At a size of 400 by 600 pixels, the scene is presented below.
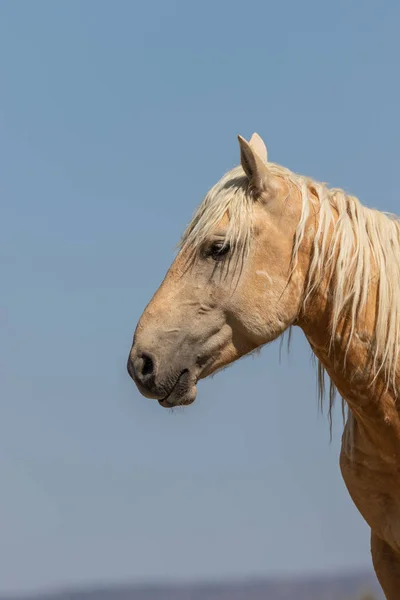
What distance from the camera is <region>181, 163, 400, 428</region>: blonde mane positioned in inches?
197

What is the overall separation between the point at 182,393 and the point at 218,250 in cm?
68

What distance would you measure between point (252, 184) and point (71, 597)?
19366mm

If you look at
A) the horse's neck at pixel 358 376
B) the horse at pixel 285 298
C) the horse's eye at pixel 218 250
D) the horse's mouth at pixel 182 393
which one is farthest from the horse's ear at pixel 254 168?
the horse's mouth at pixel 182 393

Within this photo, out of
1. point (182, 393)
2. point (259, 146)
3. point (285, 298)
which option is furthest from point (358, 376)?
point (259, 146)

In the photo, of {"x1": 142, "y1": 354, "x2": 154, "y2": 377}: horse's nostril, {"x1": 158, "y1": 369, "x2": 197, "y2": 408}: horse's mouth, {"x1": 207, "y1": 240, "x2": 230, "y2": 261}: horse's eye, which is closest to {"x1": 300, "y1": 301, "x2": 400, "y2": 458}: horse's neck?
{"x1": 207, "y1": 240, "x2": 230, "y2": 261}: horse's eye

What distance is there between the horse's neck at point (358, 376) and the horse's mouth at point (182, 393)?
2.07ft

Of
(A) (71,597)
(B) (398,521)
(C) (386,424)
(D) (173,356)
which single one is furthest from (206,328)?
(A) (71,597)

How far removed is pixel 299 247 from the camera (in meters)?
5.02

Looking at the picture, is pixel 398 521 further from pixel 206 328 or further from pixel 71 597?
pixel 71 597

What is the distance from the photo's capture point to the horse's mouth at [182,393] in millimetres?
4883

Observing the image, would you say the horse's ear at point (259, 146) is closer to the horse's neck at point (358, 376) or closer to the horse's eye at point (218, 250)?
the horse's eye at point (218, 250)

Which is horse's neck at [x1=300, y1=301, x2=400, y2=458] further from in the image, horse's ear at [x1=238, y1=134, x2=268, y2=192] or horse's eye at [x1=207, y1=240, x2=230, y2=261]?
horse's ear at [x1=238, y1=134, x2=268, y2=192]

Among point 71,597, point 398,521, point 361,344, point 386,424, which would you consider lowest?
point 71,597

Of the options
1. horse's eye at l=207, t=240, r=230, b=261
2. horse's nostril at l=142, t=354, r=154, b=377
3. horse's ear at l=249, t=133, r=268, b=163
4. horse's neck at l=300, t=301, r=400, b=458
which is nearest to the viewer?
horse's nostril at l=142, t=354, r=154, b=377
